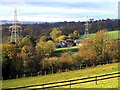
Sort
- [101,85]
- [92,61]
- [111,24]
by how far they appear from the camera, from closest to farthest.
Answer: [101,85]
[92,61]
[111,24]

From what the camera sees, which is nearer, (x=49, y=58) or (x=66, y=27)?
(x=49, y=58)

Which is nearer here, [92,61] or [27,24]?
[92,61]

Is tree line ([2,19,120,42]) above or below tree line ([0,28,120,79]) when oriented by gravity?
above

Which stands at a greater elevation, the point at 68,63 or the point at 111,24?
the point at 111,24

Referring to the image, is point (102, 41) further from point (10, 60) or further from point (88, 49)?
point (10, 60)

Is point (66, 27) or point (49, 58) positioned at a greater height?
point (66, 27)

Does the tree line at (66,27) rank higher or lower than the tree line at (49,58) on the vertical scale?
higher

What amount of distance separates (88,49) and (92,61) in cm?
389

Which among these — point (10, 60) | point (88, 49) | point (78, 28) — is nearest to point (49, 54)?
point (88, 49)

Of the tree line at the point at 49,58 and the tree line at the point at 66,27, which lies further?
the tree line at the point at 66,27

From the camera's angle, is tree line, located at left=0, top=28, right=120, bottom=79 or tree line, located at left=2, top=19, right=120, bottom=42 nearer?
tree line, located at left=0, top=28, right=120, bottom=79

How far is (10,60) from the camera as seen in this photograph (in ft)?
127

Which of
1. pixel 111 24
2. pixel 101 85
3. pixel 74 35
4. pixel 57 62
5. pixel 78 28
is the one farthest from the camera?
pixel 78 28

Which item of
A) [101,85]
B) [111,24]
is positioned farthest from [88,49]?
[111,24]
